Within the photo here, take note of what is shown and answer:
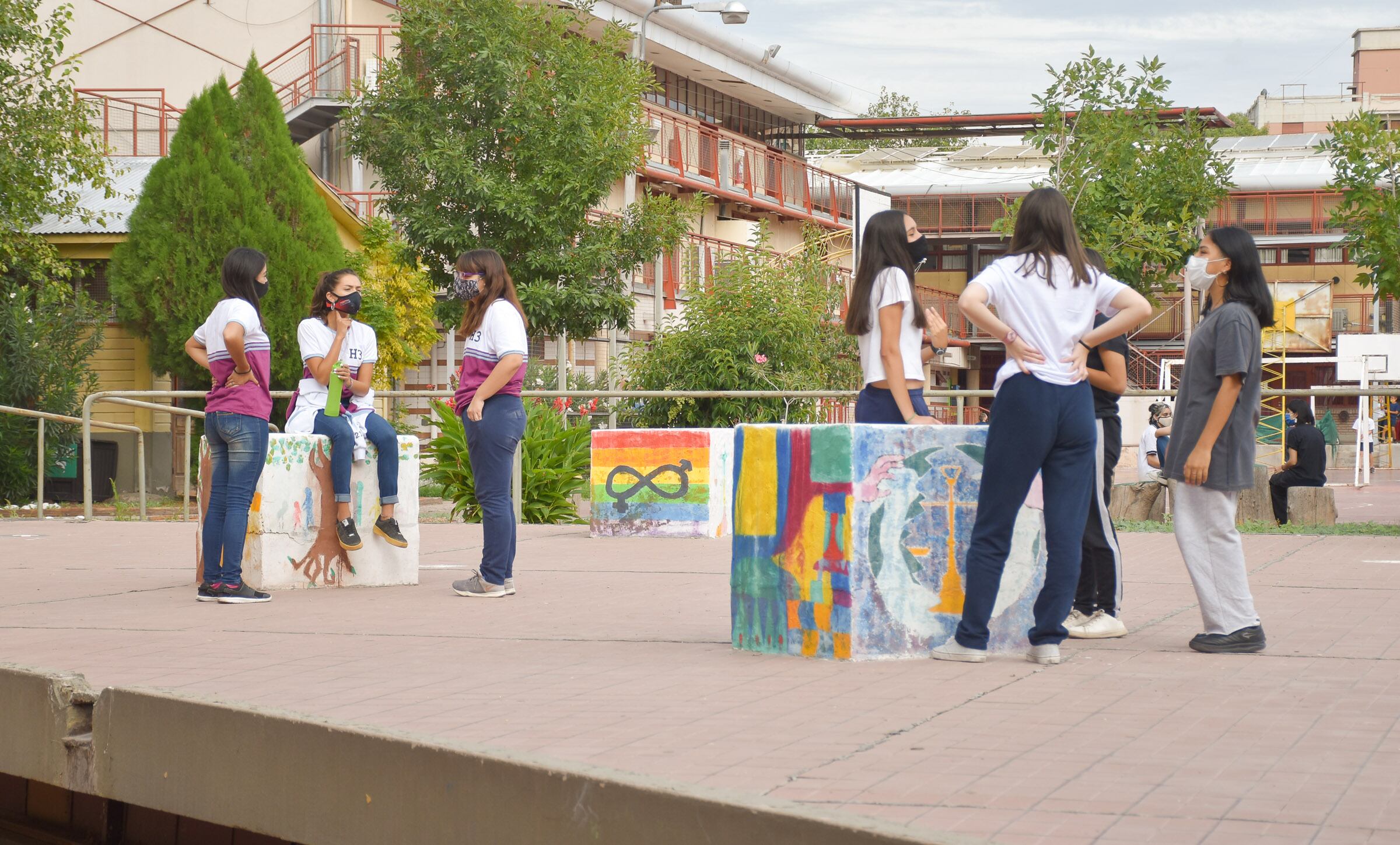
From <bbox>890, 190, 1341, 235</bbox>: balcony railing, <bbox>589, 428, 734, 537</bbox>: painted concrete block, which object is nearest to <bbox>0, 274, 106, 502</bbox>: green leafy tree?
<bbox>589, 428, 734, 537</bbox>: painted concrete block

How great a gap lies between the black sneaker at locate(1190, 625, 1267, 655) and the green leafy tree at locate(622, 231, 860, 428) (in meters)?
11.1

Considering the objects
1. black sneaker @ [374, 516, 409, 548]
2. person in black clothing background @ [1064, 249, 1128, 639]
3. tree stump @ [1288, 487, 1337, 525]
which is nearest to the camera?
person in black clothing background @ [1064, 249, 1128, 639]

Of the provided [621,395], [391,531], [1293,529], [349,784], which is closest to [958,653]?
[349,784]

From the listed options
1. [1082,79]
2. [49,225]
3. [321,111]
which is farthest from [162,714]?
[321,111]

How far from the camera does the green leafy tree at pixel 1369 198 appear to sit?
15.7 metres

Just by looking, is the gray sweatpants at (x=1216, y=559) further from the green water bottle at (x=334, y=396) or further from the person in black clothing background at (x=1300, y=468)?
the person in black clothing background at (x=1300, y=468)

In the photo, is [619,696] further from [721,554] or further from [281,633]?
[721,554]

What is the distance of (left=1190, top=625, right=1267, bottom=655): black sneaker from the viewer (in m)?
5.71

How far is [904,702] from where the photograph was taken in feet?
15.5

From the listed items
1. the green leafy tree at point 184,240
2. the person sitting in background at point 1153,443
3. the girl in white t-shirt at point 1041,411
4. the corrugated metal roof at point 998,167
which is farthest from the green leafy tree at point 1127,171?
the corrugated metal roof at point 998,167

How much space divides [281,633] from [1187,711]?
3.74 metres

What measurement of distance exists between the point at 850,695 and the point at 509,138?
52.7ft

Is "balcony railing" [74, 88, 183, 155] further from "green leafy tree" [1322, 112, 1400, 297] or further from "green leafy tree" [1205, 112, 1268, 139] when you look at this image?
"green leafy tree" [1205, 112, 1268, 139]

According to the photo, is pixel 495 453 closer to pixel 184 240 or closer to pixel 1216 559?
pixel 1216 559
